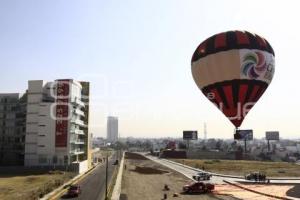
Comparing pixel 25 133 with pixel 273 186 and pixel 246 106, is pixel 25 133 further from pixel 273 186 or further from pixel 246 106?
pixel 246 106

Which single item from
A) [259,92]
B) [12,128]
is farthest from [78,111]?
[259,92]

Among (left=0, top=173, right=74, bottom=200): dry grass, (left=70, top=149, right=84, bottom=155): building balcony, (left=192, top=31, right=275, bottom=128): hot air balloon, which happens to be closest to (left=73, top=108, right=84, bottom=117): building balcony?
(left=70, top=149, right=84, bottom=155): building balcony

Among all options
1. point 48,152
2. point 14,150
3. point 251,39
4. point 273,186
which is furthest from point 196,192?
point 14,150

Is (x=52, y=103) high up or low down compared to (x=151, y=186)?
up

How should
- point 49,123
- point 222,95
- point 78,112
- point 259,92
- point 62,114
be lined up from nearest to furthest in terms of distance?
point 222,95
point 259,92
point 49,123
point 62,114
point 78,112

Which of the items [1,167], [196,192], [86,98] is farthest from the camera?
[86,98]

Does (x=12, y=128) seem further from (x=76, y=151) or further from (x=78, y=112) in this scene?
(x=76, y=151)

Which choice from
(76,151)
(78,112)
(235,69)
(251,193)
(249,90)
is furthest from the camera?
(78,112)
